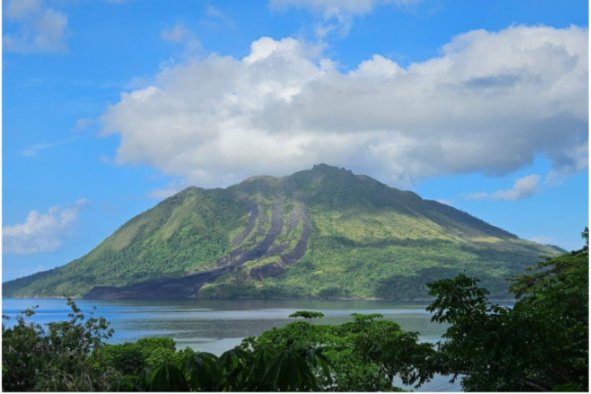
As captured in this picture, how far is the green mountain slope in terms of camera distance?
96312 millimetres

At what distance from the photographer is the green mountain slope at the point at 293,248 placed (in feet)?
316

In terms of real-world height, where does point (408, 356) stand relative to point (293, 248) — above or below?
below

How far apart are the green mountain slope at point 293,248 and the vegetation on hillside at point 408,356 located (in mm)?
77636

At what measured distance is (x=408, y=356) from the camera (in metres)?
4.82

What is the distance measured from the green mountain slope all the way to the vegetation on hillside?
255 ft

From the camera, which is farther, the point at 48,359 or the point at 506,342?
the point at 48,359

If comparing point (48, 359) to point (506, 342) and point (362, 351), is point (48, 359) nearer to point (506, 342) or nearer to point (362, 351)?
point (362, 351)

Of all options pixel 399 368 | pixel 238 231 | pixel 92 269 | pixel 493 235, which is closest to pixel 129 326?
pixel 399 368

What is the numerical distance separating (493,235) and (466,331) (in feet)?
454

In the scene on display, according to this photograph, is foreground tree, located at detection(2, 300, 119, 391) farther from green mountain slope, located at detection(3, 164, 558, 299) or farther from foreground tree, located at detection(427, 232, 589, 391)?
green mountain slope, located at detection(3, 164, 558, 299)

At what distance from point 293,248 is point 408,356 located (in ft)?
353

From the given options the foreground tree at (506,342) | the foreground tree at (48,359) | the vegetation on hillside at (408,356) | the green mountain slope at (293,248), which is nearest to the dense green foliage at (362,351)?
the vegetation on hillside at (408,356)

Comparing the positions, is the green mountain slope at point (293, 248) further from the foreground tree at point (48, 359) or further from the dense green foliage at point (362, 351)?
the foreground tree at point (48, 359)

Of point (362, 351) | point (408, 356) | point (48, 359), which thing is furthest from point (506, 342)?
point (48, 359)
